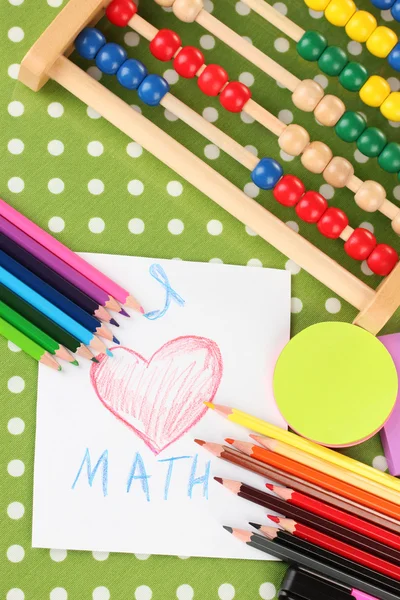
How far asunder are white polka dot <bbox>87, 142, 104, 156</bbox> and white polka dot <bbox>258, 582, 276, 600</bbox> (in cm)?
44

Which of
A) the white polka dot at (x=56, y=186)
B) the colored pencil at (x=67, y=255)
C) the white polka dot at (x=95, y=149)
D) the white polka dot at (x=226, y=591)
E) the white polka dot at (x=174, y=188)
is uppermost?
the white polka dot at (x=174, y=188)

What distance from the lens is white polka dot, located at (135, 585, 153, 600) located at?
703 mm

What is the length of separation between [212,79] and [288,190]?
13cm

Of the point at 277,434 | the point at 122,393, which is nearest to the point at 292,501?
the point at 277,434

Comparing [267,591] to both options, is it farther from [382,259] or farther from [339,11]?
[339,11]

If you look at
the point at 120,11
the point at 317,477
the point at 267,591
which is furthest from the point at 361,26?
the point at 267,591

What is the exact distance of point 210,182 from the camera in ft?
2.43

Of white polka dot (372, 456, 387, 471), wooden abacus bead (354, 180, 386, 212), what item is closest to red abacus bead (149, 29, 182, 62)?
wooden abacus bead (354, 180, 386, 212)

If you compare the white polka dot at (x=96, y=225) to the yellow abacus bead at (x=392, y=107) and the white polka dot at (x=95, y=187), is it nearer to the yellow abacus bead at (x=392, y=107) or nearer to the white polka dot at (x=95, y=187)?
the white polka dot at (x=95, y=187)

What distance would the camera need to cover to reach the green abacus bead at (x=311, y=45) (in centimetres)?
74

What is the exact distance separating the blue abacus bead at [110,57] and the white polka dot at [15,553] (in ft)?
1.49

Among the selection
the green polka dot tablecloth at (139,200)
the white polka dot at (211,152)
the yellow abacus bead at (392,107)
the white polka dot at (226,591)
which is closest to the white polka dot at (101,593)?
the green polka dot tablecloth at (139,200)

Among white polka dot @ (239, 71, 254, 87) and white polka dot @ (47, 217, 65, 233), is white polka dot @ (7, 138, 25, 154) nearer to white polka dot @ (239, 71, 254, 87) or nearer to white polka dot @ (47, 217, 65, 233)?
white polka dot @ (47, 217, 65, 233)

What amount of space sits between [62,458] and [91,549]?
0.09m
